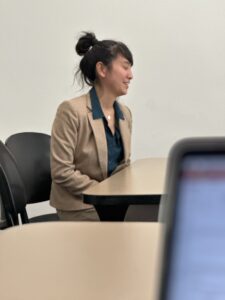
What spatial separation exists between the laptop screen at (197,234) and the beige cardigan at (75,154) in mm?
1419

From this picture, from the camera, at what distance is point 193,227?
0.97ft

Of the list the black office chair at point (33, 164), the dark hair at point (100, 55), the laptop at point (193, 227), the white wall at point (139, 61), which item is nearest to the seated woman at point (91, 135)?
the dark hair at point (100, 55)

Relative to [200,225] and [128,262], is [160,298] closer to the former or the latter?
[200,225]

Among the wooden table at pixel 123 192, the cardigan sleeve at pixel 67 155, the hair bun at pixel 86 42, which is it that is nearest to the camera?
the wooden table at pixel 123 192

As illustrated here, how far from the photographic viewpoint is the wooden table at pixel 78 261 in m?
0.63

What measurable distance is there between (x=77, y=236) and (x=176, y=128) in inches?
73.5

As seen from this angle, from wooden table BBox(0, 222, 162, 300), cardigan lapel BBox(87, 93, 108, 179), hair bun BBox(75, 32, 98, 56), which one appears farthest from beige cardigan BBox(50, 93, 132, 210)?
wooden table BBox(0, 222, 162, 300)

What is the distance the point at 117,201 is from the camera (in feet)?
3.92

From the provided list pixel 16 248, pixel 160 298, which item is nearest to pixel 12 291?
pixel 16 248

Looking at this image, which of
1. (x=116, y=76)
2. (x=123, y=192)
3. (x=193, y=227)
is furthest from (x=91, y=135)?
(x=193, y=227)

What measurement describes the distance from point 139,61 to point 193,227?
7.90 ft

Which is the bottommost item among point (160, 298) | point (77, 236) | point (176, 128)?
point (176, 128)

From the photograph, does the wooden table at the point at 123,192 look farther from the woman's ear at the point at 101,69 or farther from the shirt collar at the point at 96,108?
the woman's ear at the point at 101,69

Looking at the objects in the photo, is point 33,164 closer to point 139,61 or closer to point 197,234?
point 139,61
